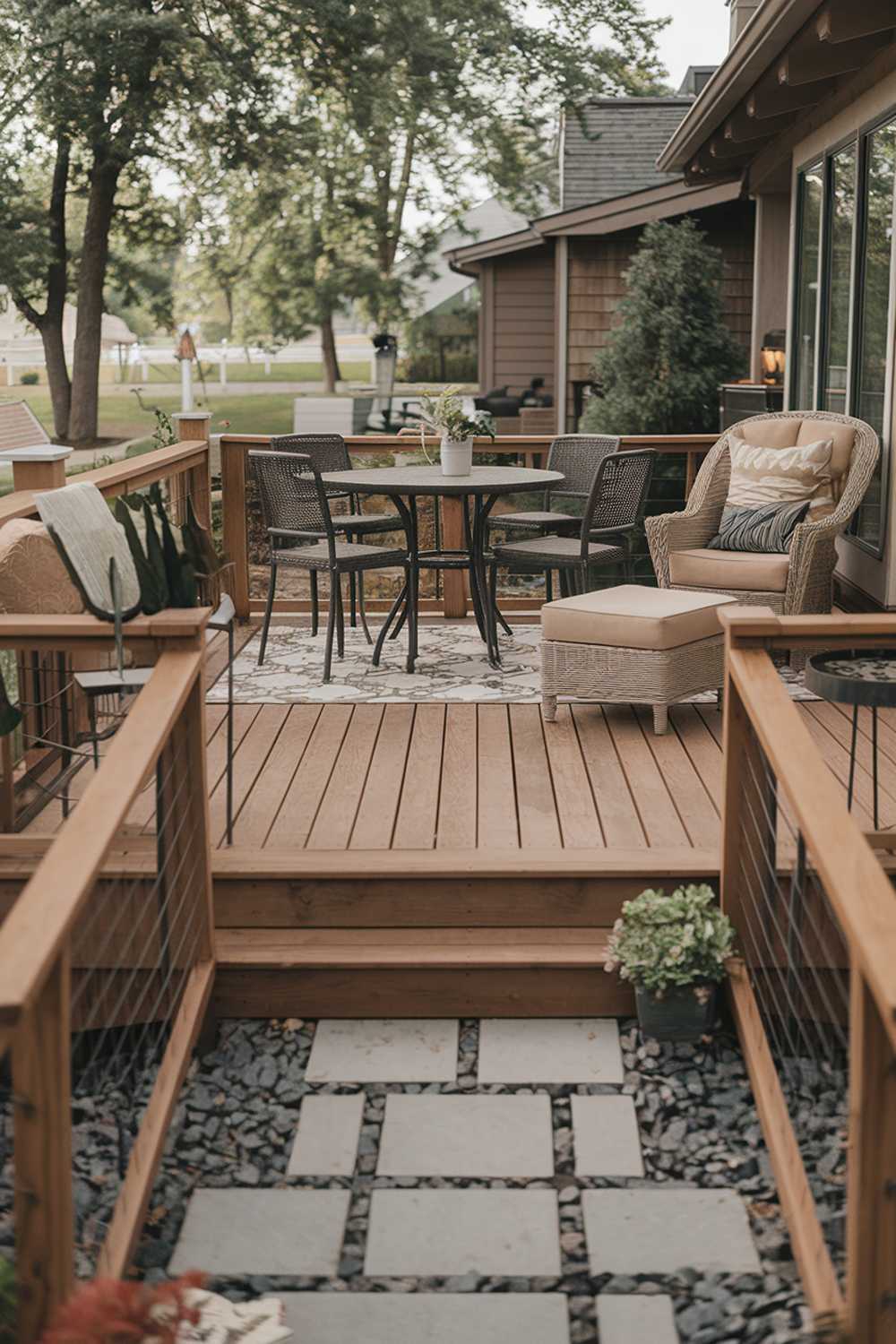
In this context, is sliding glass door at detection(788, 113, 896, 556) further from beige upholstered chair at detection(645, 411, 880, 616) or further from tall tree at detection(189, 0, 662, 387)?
tall tree at detection(189, 0, 662, 387)

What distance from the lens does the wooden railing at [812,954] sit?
6.82 feet

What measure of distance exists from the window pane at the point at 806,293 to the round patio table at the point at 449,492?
316cm

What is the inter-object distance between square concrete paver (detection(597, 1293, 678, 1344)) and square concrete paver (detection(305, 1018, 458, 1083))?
881 millimetres

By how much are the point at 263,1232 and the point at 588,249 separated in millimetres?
13390

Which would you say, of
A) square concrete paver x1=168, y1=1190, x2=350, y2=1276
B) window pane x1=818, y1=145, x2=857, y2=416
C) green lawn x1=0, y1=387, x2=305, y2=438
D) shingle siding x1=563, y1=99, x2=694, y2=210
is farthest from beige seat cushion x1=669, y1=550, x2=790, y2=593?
green lawn x1=0, y1=387, x2=305, y2=438

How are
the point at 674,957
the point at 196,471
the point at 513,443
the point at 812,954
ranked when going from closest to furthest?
the point at 674,957, the point at 812,954, the point at 196,471, the point at 513,443

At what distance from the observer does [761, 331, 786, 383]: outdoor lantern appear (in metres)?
10.6

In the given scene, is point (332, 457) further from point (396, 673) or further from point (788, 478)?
point (788, 478)

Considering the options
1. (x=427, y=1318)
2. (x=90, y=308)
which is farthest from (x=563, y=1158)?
(x=90, y=308)

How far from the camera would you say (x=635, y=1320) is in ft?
8.43

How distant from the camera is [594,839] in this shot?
399 cm

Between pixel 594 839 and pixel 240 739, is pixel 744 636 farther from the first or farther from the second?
pixel 240 739

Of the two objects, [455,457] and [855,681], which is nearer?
[855,681]

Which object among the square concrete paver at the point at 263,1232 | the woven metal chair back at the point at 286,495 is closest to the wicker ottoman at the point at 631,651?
the woven metal chair back at the point at 286,495
